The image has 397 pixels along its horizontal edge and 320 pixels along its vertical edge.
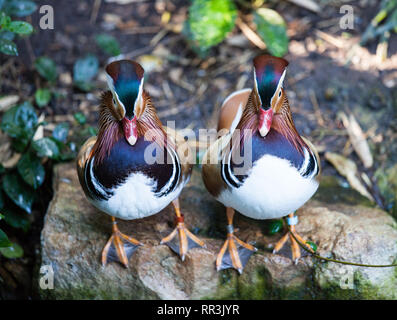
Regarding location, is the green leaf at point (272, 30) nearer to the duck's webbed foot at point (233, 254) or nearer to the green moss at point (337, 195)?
the green moss at point (337, 195)

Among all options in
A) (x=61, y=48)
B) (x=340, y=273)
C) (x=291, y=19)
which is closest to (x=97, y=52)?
(x=61, y=48)

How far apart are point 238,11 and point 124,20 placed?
4.12 ft

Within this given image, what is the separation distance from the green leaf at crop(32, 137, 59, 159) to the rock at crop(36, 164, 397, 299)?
466 millimetres

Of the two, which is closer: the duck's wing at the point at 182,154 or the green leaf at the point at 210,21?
the duck's wing at the point at 182,154

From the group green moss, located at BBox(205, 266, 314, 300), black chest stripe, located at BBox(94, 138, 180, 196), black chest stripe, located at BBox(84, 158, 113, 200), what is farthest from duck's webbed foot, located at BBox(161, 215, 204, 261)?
black chest stripe, located at BBox(84, 158, 113, 200)

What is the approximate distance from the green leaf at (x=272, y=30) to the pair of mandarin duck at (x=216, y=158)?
1882 millimetres

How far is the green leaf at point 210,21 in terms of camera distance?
4.62 meters

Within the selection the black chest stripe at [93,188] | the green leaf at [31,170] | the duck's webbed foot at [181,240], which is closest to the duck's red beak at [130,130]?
the black chest stripe at [93,188]

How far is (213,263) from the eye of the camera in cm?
312

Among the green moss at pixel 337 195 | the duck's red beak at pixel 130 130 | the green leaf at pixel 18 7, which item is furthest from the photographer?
the green leaf at pixel 18 7

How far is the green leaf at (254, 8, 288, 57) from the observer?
458 centimetres

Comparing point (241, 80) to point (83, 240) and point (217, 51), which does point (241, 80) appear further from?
point (83, 240)
